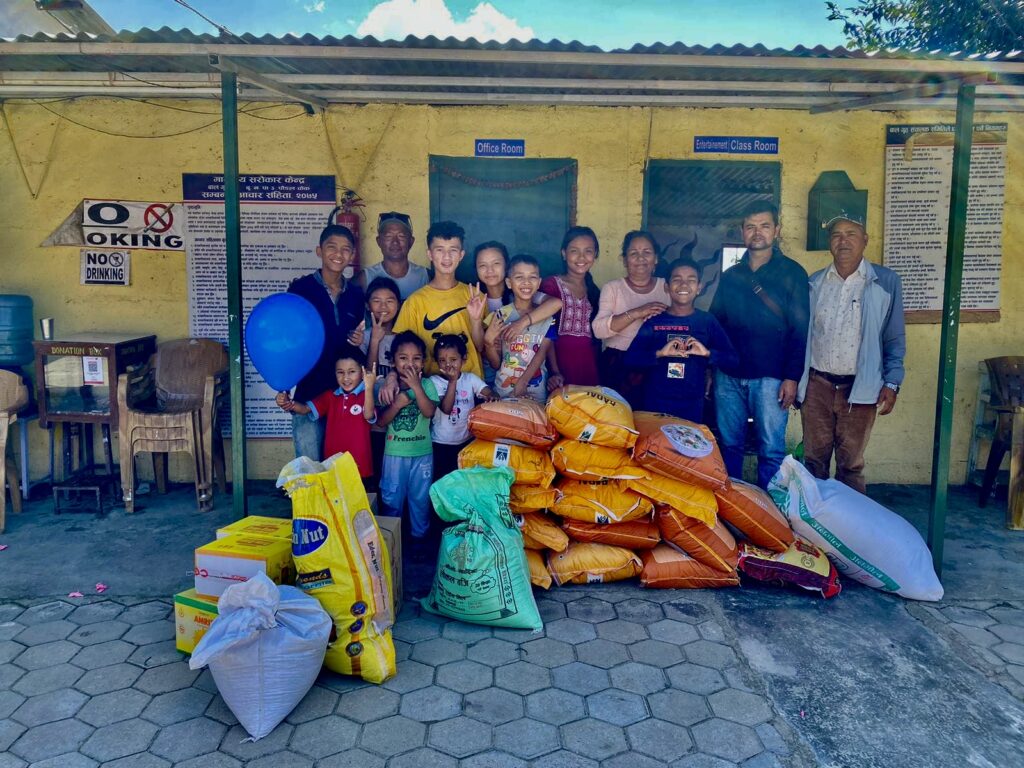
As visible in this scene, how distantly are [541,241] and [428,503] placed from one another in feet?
7.65

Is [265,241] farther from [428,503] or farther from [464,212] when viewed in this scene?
[428,503]

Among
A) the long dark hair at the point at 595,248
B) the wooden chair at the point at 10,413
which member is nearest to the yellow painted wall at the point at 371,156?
the wooden chair at the point at 10,413

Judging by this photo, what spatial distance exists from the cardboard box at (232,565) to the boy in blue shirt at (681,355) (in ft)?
7.76

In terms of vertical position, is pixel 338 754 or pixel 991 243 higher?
pixel 991 243

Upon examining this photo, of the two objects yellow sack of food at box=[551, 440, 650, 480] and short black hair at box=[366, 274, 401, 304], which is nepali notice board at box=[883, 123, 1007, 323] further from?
short black hair at box=[366, 274, 401, 304]

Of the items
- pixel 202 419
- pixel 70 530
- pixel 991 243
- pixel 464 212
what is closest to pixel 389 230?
pixel 464 212

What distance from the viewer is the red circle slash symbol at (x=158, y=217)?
595cm

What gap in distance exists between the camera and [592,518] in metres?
4.18

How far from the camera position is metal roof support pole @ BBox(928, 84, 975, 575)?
426 cm

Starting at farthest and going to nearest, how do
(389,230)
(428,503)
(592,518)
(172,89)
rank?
(172,89) → (389,230) → (428,503) → (592,518)

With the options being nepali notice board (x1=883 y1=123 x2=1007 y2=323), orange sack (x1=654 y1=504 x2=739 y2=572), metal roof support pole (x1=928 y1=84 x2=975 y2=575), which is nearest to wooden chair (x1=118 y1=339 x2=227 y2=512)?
orange sack (x1=654 y1=504 x2=739 y2=572)

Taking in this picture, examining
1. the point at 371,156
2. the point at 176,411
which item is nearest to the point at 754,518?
the point at 371,156

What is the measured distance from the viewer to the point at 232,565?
345cm

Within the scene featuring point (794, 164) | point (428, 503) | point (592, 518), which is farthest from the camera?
point (794, 164)
